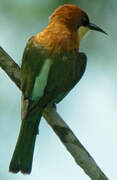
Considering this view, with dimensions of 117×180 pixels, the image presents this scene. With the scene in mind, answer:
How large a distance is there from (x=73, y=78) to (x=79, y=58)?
0.63 feet

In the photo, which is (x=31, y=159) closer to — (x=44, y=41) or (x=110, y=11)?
(x=44, y=41)

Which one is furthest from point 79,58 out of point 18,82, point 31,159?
point 31,159

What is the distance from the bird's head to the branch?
0.79 metres

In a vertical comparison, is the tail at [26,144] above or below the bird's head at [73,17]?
below

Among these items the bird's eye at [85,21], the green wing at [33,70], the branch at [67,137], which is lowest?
the branch at [67,137]

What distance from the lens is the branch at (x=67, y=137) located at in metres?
4.20

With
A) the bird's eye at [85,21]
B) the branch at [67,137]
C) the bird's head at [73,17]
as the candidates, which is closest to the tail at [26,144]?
the branch at [67,137]

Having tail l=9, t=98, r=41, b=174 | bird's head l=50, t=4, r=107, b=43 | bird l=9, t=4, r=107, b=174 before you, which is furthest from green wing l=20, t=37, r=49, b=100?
bird's head l=50, t=4, r=107, b=43

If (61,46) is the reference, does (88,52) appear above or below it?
above

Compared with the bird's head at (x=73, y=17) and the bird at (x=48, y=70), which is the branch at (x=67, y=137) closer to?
the bird at (x=48, y=70)

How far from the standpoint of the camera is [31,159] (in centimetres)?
479

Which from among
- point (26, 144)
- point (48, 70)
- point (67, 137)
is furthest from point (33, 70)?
point (67, 137)

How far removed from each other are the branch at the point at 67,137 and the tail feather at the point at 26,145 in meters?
0.11

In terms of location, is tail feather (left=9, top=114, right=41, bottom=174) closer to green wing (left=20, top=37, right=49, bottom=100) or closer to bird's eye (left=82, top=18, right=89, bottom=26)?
green wing (left=20, top=37, right=49, bottom=100)
